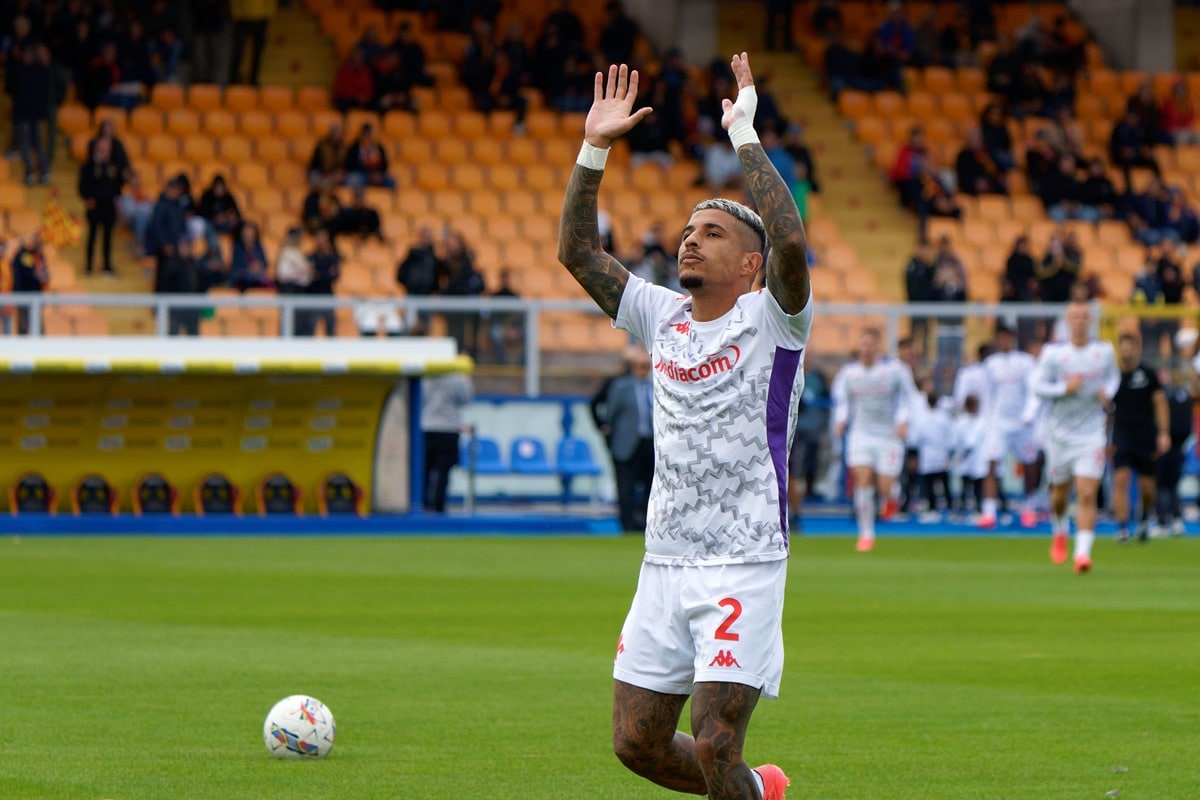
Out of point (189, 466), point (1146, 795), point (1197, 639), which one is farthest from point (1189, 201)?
point (1146, 795)

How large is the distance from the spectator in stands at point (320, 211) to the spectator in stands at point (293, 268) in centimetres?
250

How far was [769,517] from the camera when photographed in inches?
247

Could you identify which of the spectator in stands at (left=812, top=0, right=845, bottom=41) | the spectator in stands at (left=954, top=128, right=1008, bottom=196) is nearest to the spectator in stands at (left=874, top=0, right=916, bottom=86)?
the spectator in stands at (left=812, top=0, right=845, bottom=41)

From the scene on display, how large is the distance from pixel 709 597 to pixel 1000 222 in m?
31.9

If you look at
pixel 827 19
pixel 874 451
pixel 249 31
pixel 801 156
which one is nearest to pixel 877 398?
pixel 874 451

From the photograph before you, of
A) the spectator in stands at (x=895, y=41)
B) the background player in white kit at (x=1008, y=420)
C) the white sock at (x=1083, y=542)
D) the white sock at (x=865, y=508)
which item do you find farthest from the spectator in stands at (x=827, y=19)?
the white sock at (x=1083, y=542)

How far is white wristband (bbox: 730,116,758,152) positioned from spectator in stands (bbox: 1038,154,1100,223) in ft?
104

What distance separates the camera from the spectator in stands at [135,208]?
2978 cm

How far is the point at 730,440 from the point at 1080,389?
13827 millimetres

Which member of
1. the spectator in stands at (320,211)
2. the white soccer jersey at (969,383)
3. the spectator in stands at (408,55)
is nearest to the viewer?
the white soccer jersey at (969,383)

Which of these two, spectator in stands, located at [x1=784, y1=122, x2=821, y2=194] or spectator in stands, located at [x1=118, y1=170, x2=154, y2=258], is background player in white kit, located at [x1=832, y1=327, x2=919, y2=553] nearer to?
spectator in stands, located at [x1=118, y1=170, x2=154, y2=258]

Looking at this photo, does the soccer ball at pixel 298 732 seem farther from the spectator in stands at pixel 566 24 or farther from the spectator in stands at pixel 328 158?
the spectator in stands at pixel 566 24

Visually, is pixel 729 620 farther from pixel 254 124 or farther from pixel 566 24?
pixel 566 24

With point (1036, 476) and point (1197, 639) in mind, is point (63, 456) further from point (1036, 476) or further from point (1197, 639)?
point (1197, 639)
